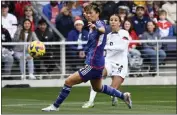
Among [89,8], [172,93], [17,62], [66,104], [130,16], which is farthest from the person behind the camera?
[130,16]

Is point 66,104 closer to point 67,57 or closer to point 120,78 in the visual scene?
point 120,78

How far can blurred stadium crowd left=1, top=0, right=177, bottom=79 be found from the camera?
24438 millimetres

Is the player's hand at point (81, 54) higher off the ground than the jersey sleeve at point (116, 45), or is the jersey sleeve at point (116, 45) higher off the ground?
the jersey sleeve at point (116, 45)

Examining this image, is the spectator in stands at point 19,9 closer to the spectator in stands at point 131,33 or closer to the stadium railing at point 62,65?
the stadium railing at point 62,65

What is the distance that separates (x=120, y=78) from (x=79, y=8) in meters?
10.0

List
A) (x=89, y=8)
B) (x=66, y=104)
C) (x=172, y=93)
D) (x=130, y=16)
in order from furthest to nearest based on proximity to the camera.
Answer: (x=130, y=16), (x=172, y=93), (x=66, y=104), (x=89, y=8)

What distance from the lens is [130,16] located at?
26266 mm

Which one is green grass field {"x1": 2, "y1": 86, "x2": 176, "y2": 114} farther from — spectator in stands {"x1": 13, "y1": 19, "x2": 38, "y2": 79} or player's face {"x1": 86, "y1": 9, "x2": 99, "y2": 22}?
player's face {"x1": 86, "y1": 9, "x2": 99, "y2": 22}

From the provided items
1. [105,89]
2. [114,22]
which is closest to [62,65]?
[114,22]

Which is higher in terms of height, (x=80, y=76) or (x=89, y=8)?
(x=89, y=8)

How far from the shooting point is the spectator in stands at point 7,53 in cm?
2398

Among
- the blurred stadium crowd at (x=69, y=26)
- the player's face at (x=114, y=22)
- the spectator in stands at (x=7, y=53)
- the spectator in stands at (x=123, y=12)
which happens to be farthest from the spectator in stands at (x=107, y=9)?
the player's face at (x=114, y=22)

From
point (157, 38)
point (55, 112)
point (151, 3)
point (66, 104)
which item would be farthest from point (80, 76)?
point (151, 3)

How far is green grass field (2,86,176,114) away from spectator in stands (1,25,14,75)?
136cm
